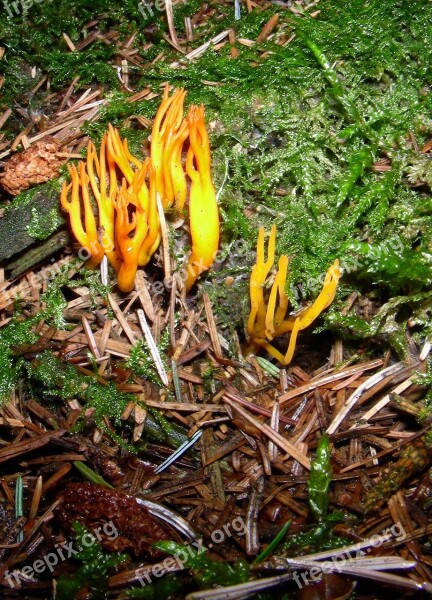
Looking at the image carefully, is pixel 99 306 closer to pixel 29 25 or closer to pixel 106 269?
pixel 106 269

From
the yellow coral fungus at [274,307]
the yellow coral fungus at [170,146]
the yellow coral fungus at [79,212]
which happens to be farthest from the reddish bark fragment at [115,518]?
the yellow coral fungus at [170,146]

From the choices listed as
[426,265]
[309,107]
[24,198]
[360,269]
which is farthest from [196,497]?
[309,107]
